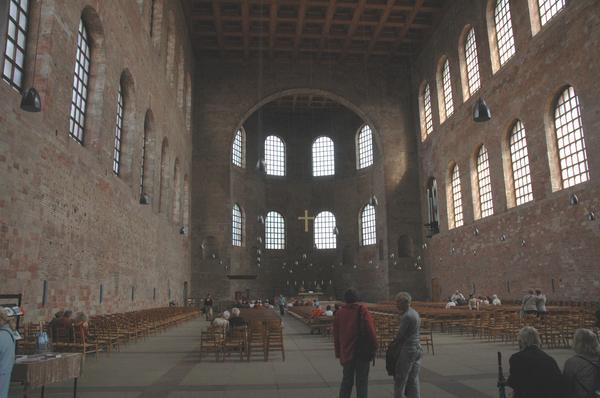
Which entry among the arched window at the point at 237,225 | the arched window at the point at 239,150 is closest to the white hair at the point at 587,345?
the arched window at the point at 237,225

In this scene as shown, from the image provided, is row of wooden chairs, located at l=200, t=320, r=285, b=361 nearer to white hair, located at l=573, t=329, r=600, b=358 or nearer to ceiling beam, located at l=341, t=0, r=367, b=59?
white hair, located at l=573, t=329, r=600, b=358

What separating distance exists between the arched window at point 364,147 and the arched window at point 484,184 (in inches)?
518

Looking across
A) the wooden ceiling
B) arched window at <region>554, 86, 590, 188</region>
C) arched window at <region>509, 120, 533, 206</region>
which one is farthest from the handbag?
the wooden ceiling

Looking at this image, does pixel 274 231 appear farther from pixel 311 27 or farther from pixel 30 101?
pixel 30 101

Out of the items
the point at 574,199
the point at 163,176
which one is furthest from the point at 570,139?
the point at 163,176

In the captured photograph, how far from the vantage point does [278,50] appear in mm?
30734

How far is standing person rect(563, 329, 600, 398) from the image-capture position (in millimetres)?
3283

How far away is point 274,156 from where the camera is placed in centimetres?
3869

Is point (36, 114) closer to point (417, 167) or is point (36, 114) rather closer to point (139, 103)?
point (139, 103)

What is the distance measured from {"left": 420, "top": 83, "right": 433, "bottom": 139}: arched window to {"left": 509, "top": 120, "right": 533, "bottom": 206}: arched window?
31.4ft

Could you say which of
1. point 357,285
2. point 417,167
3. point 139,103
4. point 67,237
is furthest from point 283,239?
point 67,237

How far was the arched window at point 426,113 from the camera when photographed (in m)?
29.6

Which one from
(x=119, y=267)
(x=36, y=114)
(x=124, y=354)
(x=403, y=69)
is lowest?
(x=124, y=354)

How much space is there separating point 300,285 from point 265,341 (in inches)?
1102
